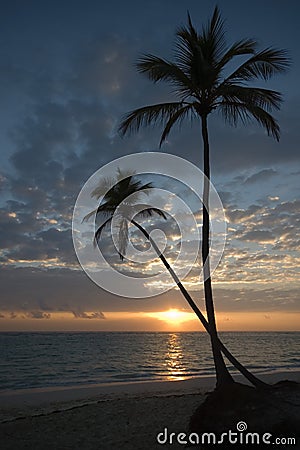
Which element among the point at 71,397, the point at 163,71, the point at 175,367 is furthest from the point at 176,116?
the point at 175,367

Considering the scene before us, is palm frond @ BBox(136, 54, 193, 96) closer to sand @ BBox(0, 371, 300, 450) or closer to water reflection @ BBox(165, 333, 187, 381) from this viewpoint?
sand @ BBox(0, 371, 300, 450)

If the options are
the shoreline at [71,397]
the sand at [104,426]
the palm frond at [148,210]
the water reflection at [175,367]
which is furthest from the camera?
the water reflection at [175,367]

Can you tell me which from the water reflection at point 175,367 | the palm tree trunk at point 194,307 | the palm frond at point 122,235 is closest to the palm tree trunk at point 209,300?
the palm tree trunk at point 194,307

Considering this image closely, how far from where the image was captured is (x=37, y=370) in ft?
128

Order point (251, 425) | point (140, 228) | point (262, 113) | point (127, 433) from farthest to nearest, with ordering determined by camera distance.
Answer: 1. point (140, 228)
2. point (262, 113)
3. point (127, 433)
4. point (251, 425)

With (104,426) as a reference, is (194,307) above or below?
above

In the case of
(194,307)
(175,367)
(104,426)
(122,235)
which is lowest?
(104,426)

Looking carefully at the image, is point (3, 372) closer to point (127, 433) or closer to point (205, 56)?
point (127, 433)

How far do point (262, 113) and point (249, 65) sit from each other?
1326 mm

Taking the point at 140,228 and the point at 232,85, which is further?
the point at 140,228

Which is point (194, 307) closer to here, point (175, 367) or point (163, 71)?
point (163, 71)

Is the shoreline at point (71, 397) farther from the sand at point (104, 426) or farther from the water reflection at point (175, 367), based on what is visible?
the water reflection at point (175, 367)

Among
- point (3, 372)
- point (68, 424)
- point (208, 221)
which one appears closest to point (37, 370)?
point (3, 372)

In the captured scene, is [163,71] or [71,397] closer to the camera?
[163,71]
